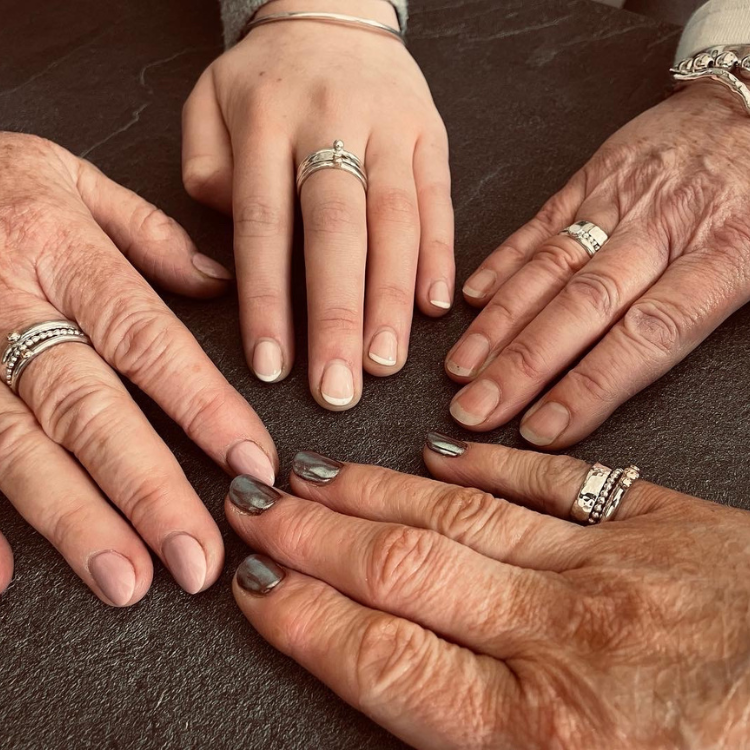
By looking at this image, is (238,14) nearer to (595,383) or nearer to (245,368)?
(245,368)

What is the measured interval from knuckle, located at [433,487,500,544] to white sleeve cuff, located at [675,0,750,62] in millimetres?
799

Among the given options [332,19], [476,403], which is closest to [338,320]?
[476,403]

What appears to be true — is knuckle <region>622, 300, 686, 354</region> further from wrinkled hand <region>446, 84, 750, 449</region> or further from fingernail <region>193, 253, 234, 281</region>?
fingernail <region>193, 253, 234, 281</region>

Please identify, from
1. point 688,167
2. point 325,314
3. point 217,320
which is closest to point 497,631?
point 325,314

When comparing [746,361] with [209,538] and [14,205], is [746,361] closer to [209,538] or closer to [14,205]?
[209,538]

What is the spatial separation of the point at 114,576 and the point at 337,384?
Result: 288 millimetres

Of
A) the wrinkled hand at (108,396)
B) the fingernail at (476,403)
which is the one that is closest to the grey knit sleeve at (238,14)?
the wrinkled hand at (108,396)

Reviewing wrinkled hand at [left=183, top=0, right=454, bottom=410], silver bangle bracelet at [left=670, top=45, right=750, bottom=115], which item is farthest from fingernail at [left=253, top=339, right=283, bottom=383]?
silver bangle bracelet at [left=670, top=45, right=750, bottom=115]

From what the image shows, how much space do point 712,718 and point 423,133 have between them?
2.65ft

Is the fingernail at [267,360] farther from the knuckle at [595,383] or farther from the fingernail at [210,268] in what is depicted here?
the knuckle at [595,383]

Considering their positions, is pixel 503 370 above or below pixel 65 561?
above

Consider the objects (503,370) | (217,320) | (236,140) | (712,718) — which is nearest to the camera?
(712,718)

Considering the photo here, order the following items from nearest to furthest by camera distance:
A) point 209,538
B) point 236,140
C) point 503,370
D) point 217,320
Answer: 1. point 209,538
2. point 503,370
3. point 217,320
4. point 236,140

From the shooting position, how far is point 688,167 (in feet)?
2.99
